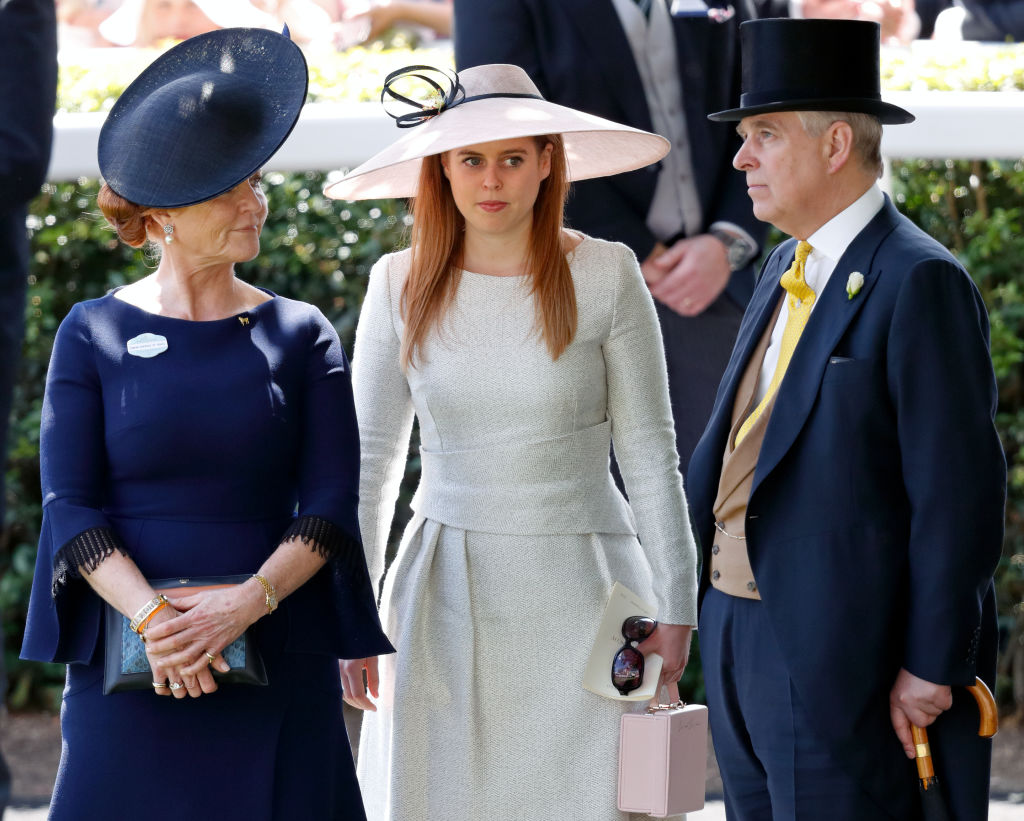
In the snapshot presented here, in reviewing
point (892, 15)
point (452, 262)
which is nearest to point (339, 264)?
point (892, 15)

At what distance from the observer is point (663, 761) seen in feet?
8.71

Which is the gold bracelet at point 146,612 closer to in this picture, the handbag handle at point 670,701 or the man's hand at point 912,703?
the handbag handle at point 670,701

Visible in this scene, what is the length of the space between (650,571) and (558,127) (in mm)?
893

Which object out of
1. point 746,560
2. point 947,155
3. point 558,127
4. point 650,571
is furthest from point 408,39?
point 746,560

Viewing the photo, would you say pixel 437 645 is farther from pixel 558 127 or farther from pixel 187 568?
pixel 558 127

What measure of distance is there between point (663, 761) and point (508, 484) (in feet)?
1.91

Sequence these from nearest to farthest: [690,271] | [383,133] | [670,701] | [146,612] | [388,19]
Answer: [146,612] → [670,701] → [690,271] → [383,133] → [388,19]

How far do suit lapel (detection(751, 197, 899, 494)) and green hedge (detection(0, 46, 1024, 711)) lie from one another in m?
2.28

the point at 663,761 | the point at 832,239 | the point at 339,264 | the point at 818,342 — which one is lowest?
the point at 663,761

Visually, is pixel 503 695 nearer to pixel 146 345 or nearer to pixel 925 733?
pixel 925 733

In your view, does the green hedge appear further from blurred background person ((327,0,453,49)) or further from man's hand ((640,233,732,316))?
man's hand ((640,233,732,316))

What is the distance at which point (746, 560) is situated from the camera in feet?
8.55

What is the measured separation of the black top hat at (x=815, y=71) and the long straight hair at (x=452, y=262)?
41cm

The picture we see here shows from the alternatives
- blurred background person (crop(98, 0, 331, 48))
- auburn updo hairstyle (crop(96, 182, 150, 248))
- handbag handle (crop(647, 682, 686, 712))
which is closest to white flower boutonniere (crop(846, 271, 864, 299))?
Result: handbag handle (crop(647, 682, 686, 712))
